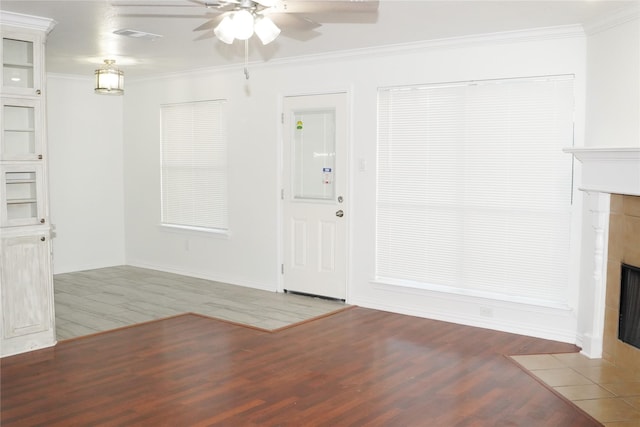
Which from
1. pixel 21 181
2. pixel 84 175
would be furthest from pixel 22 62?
pixel 84 175

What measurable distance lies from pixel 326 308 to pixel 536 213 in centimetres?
217

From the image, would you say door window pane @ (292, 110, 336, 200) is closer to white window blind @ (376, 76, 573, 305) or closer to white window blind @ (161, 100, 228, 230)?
white window blind @ (376, 76, 573, 305)

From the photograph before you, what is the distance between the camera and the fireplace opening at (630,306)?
4.05 metres

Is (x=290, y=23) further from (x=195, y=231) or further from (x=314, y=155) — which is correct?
(x=195, y=231)

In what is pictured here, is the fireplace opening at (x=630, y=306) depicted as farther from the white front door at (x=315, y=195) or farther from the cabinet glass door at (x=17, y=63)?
the cabinet glass door at (x=17, y=63)

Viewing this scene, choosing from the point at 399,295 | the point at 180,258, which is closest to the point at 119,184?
the point at 180,258

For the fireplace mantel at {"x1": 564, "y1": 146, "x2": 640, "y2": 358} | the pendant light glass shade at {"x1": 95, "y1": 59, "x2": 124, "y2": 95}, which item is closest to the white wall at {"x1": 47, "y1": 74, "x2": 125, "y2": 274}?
the pendant light glass shade at {"x1": 95, "y1": 59, "x2": 124, "y2": 95}

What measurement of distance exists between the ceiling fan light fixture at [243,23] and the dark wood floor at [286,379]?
2060 mm

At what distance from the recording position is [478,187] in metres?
5.23

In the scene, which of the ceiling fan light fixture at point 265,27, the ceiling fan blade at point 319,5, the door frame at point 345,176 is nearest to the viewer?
the ceiling fan blade at point 319,5

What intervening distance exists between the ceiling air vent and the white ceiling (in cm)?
9

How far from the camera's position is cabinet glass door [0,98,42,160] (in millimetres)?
4426

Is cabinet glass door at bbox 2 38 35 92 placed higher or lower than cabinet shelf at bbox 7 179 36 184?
higher

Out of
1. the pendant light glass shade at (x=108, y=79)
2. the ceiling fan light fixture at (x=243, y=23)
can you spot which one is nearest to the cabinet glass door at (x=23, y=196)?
the pendant light glass shade at (x=108, y=79)
